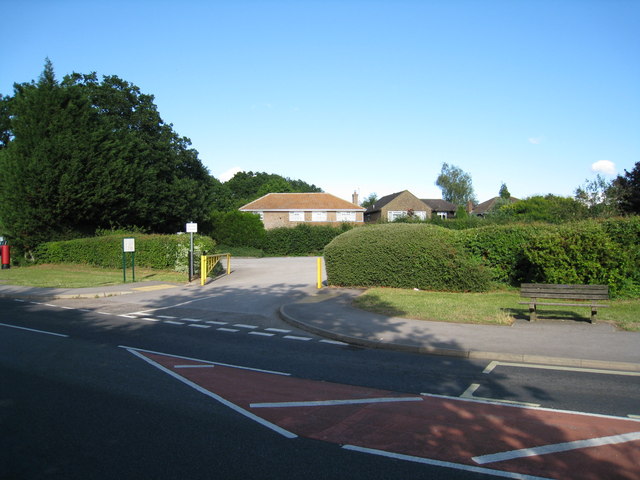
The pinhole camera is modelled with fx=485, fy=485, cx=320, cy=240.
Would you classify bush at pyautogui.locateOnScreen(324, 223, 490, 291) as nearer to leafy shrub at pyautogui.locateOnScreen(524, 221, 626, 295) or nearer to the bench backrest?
leafy shrub at pyautogui.locateOnScreen(524, 221, 626, 295)

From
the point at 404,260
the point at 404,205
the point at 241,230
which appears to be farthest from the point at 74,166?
the point at 404,205

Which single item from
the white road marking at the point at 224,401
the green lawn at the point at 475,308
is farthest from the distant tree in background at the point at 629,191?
the white road marking at the point at 224,401

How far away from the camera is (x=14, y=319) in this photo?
41.7 feet

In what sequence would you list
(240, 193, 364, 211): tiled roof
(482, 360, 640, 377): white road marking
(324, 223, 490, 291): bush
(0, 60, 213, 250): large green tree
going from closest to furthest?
(482, 360, 640, 377): white road marking
(324, 223, 490, 291): bush
(0, 60, 213, 250): large green tree
(240, 193, 364, 211): tiled roof

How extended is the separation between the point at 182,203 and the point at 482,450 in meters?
39.7

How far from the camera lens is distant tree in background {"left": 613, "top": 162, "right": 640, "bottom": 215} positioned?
3080 centimetres

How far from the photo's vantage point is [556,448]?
15.5 feet

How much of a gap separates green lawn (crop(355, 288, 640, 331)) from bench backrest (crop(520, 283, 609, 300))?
59 cm

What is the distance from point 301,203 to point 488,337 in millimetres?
51680

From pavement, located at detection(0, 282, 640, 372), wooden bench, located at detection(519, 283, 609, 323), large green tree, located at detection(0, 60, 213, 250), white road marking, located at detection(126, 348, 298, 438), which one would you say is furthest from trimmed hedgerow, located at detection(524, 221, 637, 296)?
large green tree, located at detection(0, 60, 213, 250)

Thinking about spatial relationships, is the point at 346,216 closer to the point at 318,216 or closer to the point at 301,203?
the point at 318,216

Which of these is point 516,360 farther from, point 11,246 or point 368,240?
point 11,246

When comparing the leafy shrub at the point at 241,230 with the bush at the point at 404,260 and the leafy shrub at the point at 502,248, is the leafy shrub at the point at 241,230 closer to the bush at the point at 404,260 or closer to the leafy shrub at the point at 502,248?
the bush at the point at 404,260

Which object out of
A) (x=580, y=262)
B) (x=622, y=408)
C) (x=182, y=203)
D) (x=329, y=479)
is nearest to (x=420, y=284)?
(x=580, y=262)
